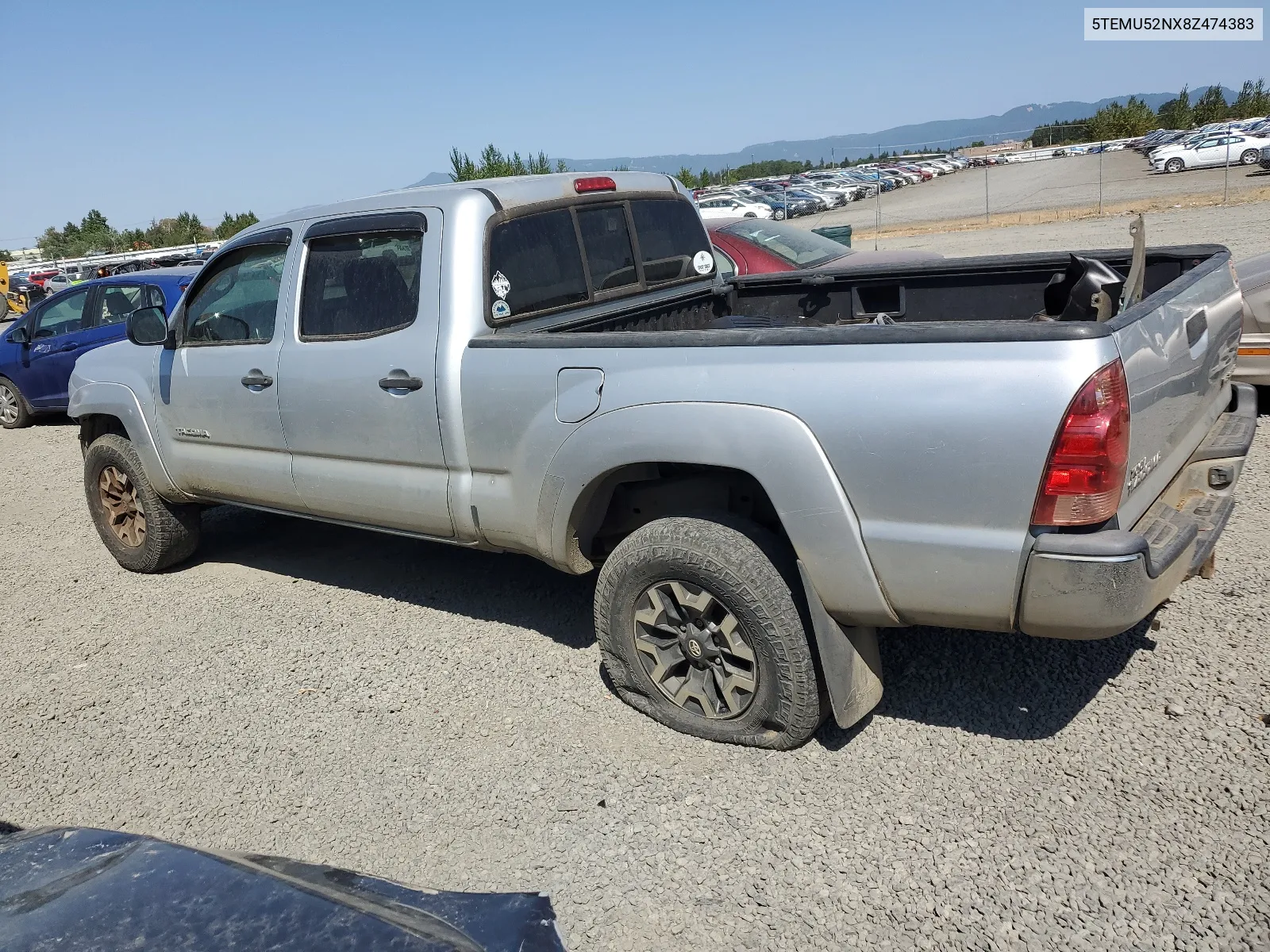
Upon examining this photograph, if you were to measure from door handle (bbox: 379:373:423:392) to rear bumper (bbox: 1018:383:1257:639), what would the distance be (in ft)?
8.06

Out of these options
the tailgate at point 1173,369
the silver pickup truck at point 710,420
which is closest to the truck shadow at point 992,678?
the silver pickup truck at point 710,420

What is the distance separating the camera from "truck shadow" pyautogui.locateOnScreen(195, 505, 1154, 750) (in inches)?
150

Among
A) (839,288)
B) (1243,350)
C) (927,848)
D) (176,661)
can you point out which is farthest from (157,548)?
(1243,350)

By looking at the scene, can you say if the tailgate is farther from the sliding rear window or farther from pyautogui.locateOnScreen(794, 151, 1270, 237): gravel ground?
pyautogui.locateOnScreen(794, 151, 1270, 237): gravel ground

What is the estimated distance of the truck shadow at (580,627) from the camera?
3.82m

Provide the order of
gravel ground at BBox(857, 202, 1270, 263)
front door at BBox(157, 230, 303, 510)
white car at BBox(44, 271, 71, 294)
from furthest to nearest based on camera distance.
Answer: white car at BBox(44, 271, 71, 294) < gravel ground at BBox(857, 202, 1270, 263) < front door at BBox(157, 230, 303, 510)

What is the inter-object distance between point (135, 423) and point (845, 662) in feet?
14.0

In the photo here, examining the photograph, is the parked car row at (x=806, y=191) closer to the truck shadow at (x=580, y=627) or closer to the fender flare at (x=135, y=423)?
the truck shadow at (x=580, y=627)

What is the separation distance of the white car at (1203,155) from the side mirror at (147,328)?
1752 inches

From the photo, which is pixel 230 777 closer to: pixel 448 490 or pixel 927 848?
pixel 448 490

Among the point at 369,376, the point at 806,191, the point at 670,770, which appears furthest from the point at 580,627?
the point at 806,191

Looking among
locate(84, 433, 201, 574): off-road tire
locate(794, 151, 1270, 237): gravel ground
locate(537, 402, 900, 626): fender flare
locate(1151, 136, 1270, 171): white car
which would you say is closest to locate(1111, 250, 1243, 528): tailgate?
locate(537, 402, 900, 626): fender flare

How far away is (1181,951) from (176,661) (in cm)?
428

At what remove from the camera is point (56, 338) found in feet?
39.3
